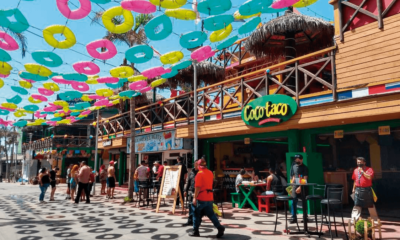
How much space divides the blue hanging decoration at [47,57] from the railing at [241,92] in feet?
18.5

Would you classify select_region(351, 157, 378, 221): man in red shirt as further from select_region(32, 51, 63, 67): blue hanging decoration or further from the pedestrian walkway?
select_region(32, 51, 63, 67): blue hanging decoration

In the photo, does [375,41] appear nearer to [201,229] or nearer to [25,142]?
[201,229]

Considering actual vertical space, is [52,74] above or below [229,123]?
above

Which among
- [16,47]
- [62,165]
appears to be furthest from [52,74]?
[62,165]

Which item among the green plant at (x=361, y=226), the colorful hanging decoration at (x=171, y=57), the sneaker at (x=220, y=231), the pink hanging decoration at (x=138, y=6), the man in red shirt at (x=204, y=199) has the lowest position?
the sneaker at (x=220, y=231)

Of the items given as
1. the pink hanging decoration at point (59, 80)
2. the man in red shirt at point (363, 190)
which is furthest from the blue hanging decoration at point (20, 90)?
the man in red shirt at point (363, 190)

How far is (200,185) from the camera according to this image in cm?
666

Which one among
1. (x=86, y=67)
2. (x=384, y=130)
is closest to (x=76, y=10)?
(x=86, y=67)

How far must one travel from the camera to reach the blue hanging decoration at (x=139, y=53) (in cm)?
900

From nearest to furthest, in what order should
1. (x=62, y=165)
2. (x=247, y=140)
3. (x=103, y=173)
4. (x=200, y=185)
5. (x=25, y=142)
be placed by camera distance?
(x=200, y=185) → (x=247, y=140) → (x=103, y=173) → (x=62, y=165) → (x=25, y=142)

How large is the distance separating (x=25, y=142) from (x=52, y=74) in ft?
160

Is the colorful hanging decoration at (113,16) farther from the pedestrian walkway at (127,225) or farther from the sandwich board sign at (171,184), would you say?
the pedestrian walkway at (127,225)

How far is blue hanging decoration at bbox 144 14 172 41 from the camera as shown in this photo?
7891 millimetres

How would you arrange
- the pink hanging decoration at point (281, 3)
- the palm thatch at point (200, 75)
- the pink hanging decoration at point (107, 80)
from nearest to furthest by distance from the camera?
the pink hanging decoration at point (281, 3) < the pink hanging decoration at point (107, 80) < the palm thatch at point (200, 75)
